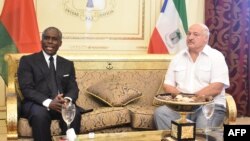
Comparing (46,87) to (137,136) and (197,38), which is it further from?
(197,38)

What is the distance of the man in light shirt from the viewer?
10.4 feet

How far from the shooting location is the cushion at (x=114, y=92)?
3296 millimetres

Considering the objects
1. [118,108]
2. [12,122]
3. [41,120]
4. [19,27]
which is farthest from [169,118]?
[19,27]

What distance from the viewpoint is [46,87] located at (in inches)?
120

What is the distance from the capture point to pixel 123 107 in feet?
→ 10.7

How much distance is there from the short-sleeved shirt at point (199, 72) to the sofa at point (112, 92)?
0.62 ft

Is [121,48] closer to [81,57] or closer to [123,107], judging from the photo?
[81,57]

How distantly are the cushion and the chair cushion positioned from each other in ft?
0.36

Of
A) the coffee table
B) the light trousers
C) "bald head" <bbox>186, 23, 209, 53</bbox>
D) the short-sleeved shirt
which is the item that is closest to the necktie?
the coffee table

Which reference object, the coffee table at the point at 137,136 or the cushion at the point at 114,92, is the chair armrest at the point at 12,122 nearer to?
the coffee table at the point at 137,136

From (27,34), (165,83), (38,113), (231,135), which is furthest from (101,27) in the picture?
(231,135)

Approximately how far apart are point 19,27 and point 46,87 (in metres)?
1.10

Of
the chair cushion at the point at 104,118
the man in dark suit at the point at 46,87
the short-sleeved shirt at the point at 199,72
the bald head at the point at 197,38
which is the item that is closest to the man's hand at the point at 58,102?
the man in dark suit at the point at 46,87

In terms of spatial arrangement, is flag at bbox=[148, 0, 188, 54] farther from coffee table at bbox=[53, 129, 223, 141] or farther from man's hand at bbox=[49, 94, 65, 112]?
coffee table at bbox=[53, 129, 223, 141]
